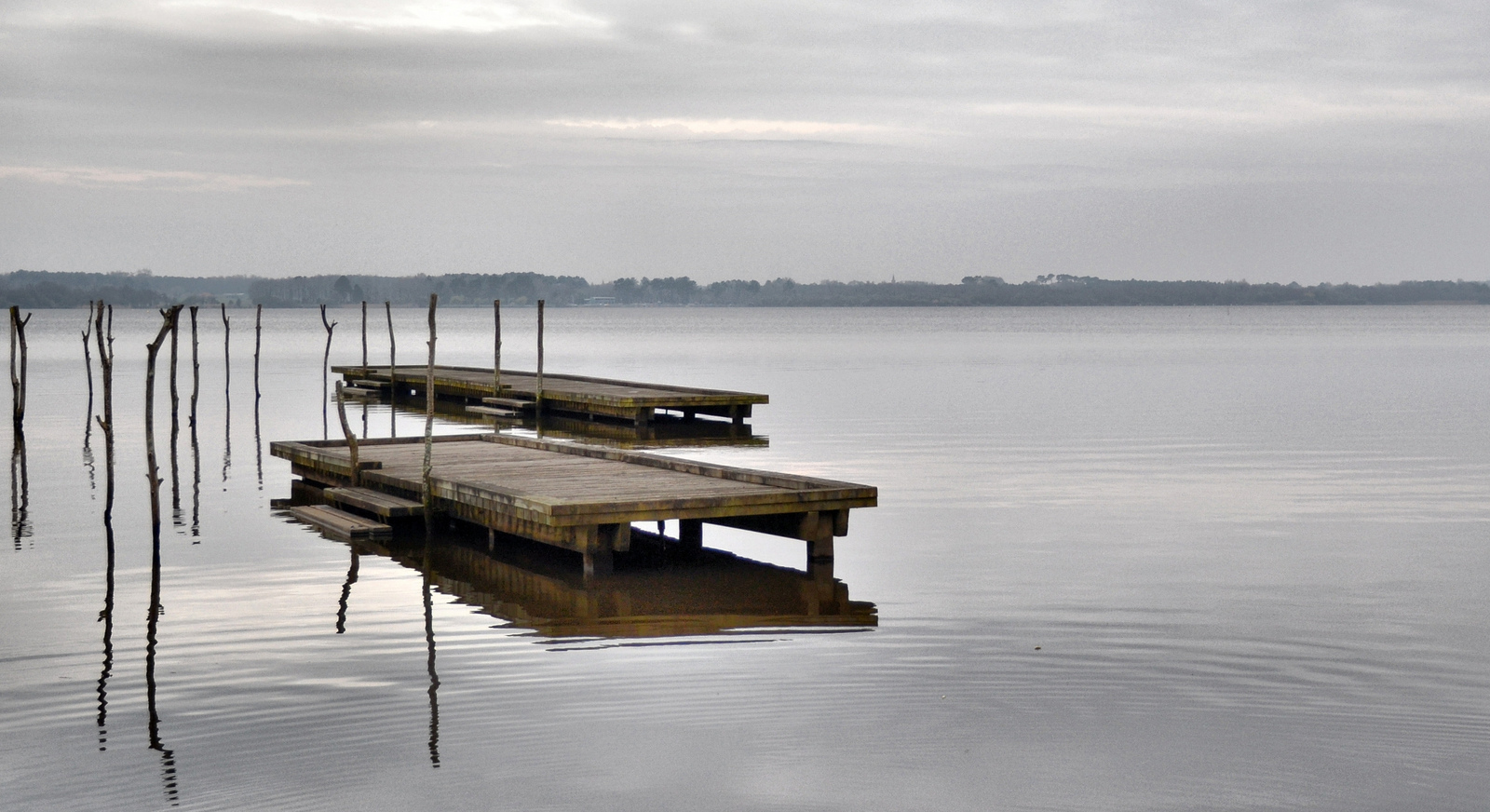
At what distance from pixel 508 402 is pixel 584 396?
8.97 feet

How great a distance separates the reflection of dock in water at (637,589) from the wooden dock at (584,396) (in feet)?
52.4

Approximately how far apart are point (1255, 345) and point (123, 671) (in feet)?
290

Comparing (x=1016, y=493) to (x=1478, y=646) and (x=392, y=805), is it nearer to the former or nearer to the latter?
(x=1478, y=646)

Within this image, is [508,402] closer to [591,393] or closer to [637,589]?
[591,393]

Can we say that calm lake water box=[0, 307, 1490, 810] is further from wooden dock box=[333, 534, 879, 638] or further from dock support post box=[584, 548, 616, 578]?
dock support post box=[584, 548, 616, 578]

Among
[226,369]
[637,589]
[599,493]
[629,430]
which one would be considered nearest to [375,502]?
[599,493]

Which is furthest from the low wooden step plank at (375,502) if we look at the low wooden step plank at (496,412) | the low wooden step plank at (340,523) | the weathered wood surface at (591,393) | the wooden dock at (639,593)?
the low wooden step plank at (496,412)

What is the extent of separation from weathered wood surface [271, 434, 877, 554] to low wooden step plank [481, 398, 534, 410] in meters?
16.1

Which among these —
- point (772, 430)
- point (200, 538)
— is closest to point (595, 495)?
point (200, 538)

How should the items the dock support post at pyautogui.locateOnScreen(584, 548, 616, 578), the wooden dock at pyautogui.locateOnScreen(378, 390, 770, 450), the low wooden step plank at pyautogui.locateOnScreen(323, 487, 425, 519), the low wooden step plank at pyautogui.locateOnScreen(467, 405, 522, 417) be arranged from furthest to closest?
the low wooden step plank at pyautogui.locateOnScreen(467, 405, 522, 417)
the wooden dock at pyautogui.locateOnScreen(378, 390, 770, 450)
the low wooden step plank at pyautogui.locateOnScreen(323, 487, 425, 519)
the dock support post at pyautogui.locateOnScreen(584, 548, 616, 578)

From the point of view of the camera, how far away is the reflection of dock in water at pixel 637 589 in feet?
35.0

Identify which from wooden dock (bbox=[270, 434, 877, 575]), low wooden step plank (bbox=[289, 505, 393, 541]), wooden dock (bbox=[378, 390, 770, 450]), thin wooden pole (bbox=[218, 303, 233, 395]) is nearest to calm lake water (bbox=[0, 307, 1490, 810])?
low wooden step plank (bbox=[289, 505, 393, 541])

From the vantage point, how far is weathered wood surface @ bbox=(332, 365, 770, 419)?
100ft

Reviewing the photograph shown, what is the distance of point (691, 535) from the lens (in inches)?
554
